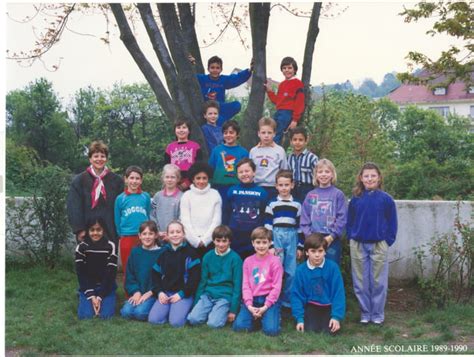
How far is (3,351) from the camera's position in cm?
495

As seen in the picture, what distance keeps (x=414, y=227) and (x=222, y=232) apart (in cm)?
284

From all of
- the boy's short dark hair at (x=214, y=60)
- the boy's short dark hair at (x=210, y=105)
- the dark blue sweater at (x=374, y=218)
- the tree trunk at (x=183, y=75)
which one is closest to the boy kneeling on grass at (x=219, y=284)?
the dark blue sweater at (x=374, y=218)

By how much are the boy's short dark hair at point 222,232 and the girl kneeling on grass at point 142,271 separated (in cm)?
62

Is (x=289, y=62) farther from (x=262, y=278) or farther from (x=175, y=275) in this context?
(x=175, y=275)

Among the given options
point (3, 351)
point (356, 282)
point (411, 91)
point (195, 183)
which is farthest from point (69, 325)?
point (411, 91)

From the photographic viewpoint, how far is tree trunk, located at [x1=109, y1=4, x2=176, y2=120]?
680cm

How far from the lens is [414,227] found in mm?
7387

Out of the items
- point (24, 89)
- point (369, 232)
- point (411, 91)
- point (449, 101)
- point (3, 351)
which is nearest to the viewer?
point (3, 351)

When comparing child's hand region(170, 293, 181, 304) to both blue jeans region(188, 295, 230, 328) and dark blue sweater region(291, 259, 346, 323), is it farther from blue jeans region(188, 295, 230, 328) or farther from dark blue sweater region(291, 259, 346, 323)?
dark blue sweater region(291, 259, 346, 323)

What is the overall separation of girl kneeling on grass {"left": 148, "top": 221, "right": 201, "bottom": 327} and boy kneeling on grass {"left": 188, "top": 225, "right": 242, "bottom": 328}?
92mm

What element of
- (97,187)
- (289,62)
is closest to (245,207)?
(97,187)

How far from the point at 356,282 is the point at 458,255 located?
171cm

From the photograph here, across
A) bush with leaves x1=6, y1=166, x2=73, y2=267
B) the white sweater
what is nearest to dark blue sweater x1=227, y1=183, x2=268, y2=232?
the white sweater

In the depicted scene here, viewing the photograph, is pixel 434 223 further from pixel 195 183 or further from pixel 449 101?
pixel 449 101
